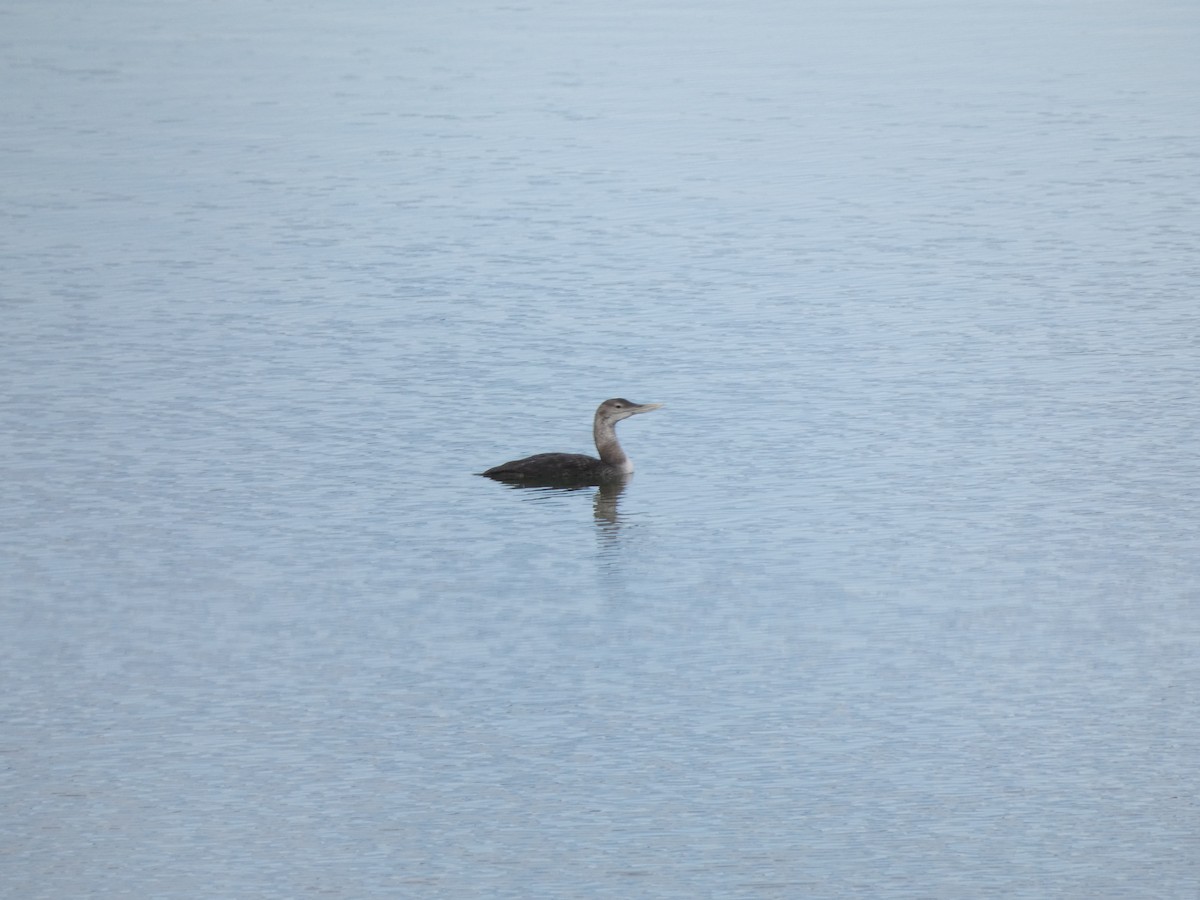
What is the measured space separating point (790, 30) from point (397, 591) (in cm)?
2222

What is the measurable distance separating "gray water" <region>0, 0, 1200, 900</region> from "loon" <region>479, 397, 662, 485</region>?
0.18 m

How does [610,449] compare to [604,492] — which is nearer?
[604,492]

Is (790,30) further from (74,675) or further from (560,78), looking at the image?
(74,675)

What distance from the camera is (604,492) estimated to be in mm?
14109

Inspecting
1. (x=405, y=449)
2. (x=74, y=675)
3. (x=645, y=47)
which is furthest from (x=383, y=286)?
(x=645, y=47)

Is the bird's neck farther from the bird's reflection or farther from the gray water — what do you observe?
the gray water

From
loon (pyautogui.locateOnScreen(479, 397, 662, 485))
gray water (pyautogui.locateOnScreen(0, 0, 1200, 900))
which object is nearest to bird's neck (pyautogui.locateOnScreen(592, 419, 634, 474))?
loon (pyautogui.locateOnScreen(479, 397, 662, 485))

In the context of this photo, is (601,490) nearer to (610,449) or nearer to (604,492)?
(604,492)

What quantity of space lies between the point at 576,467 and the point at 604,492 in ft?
0.87

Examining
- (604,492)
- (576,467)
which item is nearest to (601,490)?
(604,492)

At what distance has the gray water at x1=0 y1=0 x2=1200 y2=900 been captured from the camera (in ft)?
29.2

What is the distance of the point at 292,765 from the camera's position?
9.43m

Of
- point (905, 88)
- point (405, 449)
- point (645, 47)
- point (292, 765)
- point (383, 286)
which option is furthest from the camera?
point (645, 47)

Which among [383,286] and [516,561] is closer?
[516,561]
